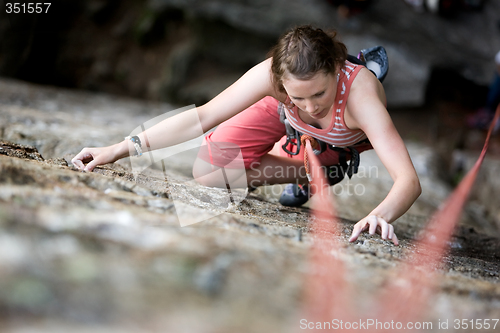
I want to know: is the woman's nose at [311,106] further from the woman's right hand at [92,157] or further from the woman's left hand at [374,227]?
the woman's right hand at [92,157]

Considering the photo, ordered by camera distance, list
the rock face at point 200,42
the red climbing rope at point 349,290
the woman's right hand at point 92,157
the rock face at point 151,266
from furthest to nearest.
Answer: the rock face at point 200,42
the woman's right hand at point 92,157
the red climbing rope at point 349,290
the rock face at point 151,266

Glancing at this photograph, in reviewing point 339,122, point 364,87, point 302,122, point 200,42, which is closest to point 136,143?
point 302,122

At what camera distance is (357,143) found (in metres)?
2.04

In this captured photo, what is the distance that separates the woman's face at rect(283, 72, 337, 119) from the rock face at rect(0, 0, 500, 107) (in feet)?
A: 14.1

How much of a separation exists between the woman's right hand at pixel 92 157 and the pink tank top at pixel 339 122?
2.80 ft

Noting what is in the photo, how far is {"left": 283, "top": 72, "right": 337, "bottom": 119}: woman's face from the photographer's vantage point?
1511mm

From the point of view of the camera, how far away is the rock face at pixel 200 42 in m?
5.52

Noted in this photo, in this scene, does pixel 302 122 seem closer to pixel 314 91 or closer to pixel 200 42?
pixel 314 91

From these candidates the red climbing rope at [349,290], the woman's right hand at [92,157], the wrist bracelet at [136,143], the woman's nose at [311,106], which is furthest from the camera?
the wrist bracelet at [136,143]

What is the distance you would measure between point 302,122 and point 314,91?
1.15ft

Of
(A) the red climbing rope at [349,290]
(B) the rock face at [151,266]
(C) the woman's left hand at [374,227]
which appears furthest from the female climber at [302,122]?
(B) the rock face at [151,266]

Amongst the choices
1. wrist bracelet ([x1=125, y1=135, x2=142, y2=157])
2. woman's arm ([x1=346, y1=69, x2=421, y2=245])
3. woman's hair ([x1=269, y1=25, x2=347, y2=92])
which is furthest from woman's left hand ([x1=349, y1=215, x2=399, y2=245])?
wrist bracelet ([x1=125, y1=135, x2=142, y2=157])

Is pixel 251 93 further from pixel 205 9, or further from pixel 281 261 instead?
pixel 205 9

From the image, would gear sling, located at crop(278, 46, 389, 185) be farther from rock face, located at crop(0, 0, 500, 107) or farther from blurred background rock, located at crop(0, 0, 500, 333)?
rock face, located at crop(0, 0, 500, 107)
